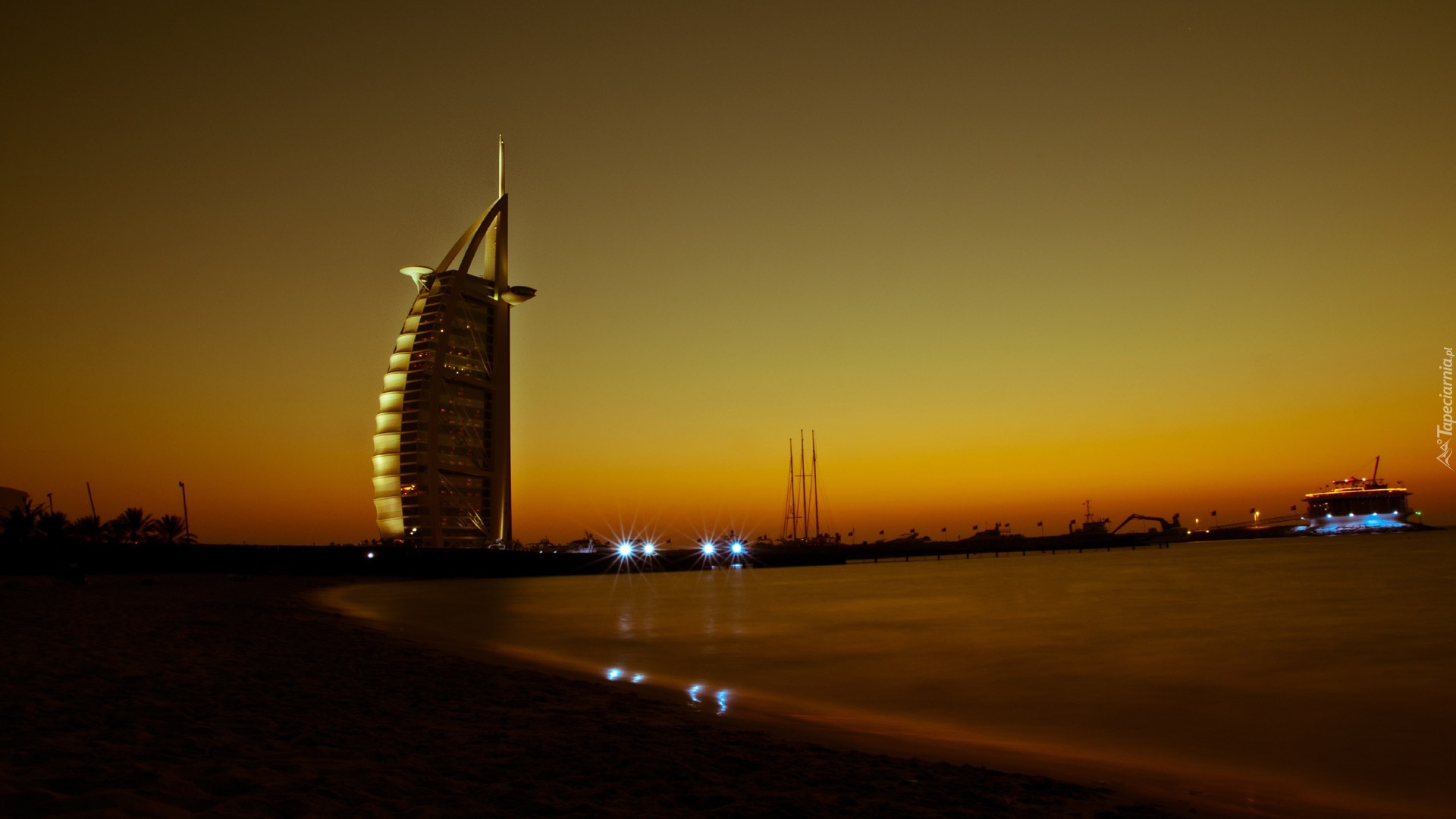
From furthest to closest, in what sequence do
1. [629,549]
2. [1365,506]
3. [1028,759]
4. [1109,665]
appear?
1. [1365,506]
2. [629,549]
3. [1109,665]
4. [1028,759]

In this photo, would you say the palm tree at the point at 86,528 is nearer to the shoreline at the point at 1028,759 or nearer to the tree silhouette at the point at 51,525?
the tree silhouette at the point at 51,525

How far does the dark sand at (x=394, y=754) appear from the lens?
5258mm

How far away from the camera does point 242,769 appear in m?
5.68

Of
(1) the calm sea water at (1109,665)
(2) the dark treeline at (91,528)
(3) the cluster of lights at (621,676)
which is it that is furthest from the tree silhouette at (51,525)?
(3) the cluster of lights at (621,676)

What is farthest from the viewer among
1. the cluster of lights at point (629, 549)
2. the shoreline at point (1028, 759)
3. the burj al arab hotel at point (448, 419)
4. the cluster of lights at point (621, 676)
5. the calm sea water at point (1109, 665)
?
the cluster of lights at point (629, 549)

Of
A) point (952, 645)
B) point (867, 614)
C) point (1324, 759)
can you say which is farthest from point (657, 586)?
point (1324, 759)

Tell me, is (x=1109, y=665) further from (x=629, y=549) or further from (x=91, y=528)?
(x=629, y=549)

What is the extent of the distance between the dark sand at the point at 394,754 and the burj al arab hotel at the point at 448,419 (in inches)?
3467

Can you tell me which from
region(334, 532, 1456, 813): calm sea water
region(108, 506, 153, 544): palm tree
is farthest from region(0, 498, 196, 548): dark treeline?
region(334, 532, 1456, 813): calm sea water

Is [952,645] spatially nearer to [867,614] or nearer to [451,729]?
[867,614]

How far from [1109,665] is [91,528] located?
92.2 meters

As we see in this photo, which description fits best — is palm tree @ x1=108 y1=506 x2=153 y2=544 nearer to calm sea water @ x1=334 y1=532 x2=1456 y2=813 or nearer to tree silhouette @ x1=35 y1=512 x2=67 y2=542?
tree silhouette @ x1=35 y1=512 x2=67 y2=542

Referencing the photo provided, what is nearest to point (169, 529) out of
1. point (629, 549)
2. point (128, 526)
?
point (128, 526)

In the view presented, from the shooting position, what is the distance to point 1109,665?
1734 centimetres
